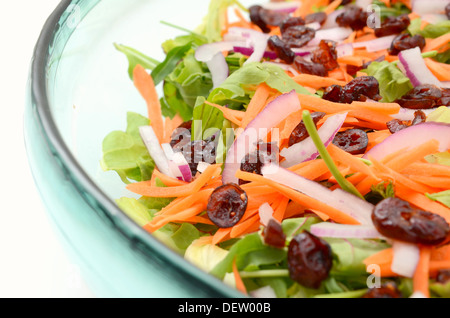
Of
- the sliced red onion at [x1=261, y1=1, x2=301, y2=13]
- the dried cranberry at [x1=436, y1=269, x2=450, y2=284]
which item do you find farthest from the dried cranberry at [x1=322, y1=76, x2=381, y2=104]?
the sliced red onion at [x1=261, y1=1, x2=301, y2=13]

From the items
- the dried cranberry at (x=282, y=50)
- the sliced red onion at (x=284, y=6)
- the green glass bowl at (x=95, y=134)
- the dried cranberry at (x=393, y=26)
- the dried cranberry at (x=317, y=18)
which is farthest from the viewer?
the sliced red onion at (x=284, y=6)

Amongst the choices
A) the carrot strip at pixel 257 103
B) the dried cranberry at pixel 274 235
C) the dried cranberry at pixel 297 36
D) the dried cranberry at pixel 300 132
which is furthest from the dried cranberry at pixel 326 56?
the dried cranberry at pixel 274 235

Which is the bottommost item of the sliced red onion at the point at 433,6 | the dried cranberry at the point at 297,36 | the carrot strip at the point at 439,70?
the carrot strip at the point at 439,70

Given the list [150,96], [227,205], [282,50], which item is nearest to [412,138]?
[227,205]

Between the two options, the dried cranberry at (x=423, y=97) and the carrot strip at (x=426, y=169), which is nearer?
the carrot strip at (x=426, y=169)

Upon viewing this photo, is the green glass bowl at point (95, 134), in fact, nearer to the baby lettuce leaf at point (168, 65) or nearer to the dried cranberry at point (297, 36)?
the baby lettuce leaf at point (168, 65)

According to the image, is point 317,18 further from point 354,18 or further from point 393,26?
point 393,26
